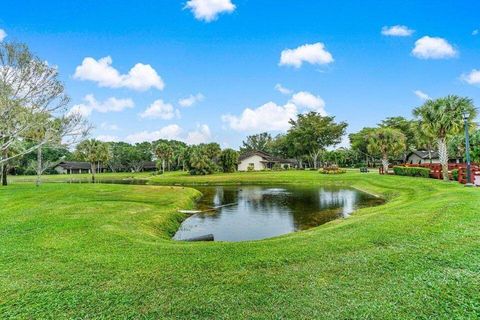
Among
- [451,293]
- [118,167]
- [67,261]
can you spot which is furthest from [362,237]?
[118,167]

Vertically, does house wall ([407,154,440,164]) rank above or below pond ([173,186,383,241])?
above

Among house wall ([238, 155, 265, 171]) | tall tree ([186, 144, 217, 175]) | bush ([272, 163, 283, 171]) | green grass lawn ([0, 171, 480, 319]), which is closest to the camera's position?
green grass lawn ([0, 171, 480, 319])

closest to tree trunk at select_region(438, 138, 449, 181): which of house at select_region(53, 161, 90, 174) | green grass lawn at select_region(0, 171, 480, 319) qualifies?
green grass lawn at select_region(0, 171, 480, 319)

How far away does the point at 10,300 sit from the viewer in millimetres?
6094

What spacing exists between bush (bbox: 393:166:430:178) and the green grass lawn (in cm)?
2588

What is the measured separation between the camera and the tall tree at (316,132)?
249ft

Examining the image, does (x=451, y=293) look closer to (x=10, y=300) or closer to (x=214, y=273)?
(x=214, y=273)

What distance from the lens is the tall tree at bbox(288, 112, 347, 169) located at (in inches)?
2992

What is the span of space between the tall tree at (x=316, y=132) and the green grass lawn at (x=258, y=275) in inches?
2571

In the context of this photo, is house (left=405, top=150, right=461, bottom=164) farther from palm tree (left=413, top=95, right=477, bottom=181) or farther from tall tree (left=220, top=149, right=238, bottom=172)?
tall tree (left=220, top=149, right=238, bottom=172)

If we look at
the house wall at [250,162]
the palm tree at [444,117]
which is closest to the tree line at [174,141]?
the palm tree at [444,117]

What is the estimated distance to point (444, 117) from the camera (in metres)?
28.0

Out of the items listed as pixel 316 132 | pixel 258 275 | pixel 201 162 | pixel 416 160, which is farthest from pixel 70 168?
pixel 258 275

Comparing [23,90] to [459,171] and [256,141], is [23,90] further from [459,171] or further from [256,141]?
[256,141]
